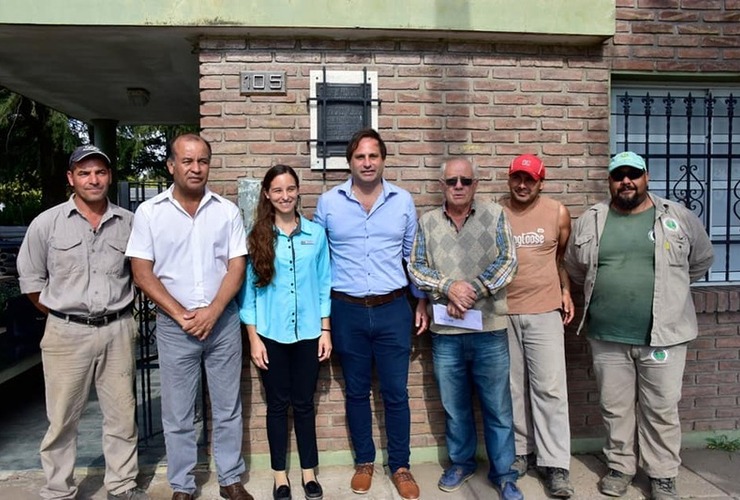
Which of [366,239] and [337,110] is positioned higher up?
[337,110]

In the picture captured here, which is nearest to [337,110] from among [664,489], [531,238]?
[531,238]

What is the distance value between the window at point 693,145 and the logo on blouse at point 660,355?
134 centimetres

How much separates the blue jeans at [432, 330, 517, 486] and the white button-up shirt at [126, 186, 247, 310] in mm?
1331

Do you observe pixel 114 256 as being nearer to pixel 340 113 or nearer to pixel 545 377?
pixel 340 113

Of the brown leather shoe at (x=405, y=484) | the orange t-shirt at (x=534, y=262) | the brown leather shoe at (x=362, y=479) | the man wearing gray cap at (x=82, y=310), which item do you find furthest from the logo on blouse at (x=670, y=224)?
the man wearing gray cap at (x=82, y=310)

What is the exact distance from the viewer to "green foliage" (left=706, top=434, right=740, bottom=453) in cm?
431

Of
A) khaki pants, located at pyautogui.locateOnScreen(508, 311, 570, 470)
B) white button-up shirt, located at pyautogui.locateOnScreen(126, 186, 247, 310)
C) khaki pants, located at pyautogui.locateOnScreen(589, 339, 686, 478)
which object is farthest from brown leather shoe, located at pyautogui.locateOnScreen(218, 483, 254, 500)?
khaki pants, located at pyautogui.locateOnScreen(589, 339, 686, 478)

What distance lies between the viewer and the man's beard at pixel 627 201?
3.48 meters

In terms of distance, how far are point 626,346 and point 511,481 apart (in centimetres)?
103

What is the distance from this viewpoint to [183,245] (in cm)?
329

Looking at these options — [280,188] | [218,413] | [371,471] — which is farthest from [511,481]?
[280,188]

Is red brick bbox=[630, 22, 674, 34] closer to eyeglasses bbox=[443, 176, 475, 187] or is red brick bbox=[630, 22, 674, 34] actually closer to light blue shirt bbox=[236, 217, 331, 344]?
eyeglasses bbox=[443, 176, 475, 187]

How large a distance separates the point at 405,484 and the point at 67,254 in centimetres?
228

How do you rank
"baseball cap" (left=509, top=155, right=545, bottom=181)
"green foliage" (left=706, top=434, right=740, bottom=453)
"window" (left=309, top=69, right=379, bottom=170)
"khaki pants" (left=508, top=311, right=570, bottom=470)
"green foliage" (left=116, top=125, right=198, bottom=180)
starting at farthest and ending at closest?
"green foliage" (left=116, top=125, right=198, bottom=180) → "green foliage" (left=706, top=434, right=740, bottom=453) → "window" (left=309, top=69, right=379, bottom=170) → "khaki pants" (left=508, top=311, right=570, bottom=470) → "baseball cap" (left=509, top=155, right=545, bottom=181)
